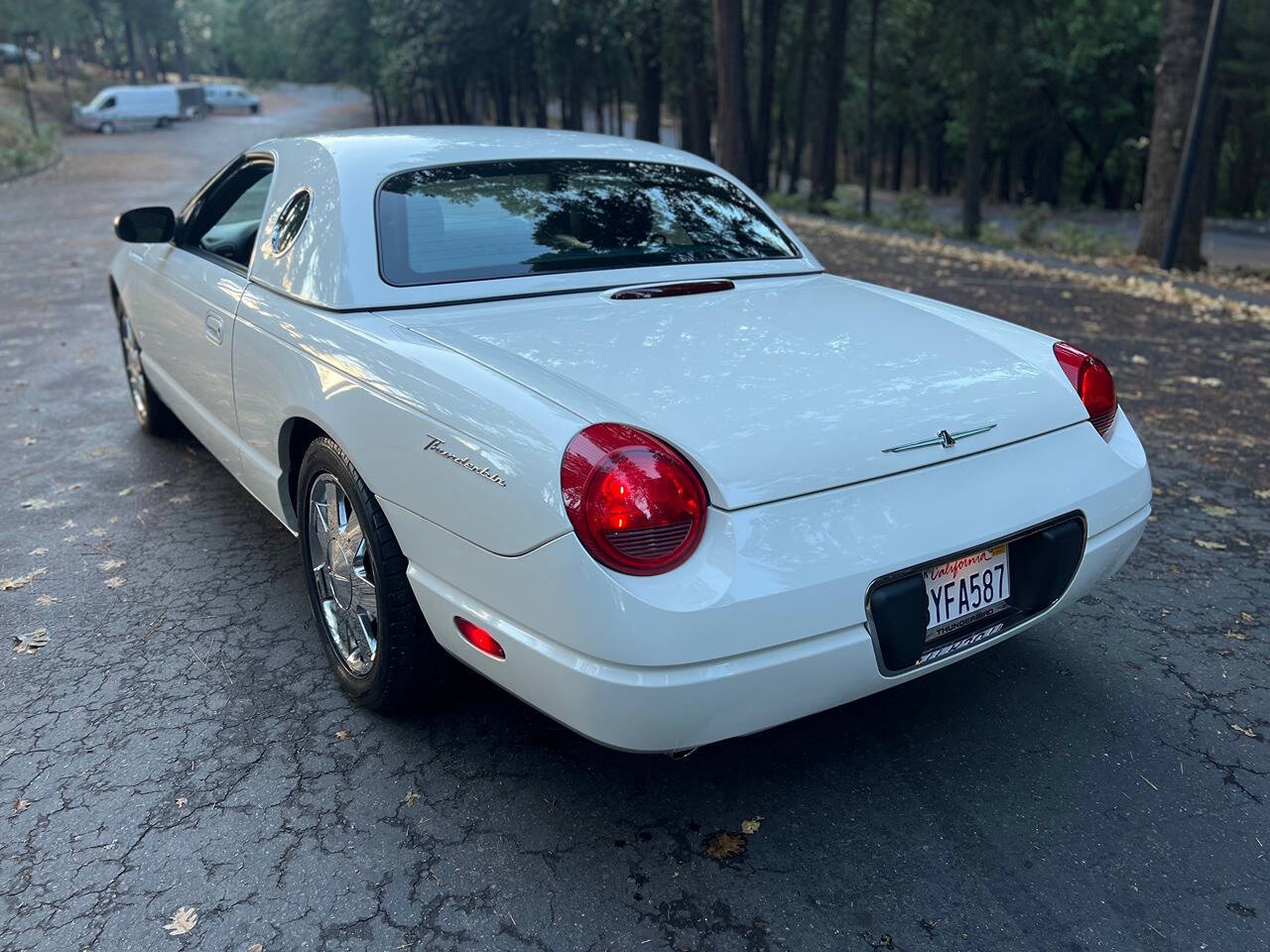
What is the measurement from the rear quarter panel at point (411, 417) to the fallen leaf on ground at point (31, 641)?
0.93 metres

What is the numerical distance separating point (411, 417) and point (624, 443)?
2.10ft

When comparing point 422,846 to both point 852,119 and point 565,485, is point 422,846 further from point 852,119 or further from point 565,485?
point 852,119

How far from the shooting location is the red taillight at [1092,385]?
9.52 ft

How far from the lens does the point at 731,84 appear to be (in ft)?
57.9

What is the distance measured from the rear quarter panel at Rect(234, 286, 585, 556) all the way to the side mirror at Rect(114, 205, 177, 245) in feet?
4.00

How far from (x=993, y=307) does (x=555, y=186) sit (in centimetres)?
745

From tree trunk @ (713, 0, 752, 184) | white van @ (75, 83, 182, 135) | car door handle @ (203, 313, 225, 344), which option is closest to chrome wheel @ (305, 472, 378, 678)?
car door handle @ (203, 313, 225, 344)

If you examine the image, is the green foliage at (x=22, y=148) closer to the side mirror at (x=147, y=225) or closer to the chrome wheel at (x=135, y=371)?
the chrome wheel at (x=135, y=371)

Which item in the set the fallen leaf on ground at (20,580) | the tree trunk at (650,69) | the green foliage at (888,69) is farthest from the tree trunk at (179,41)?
the fallen leaf on ground at (20,580)

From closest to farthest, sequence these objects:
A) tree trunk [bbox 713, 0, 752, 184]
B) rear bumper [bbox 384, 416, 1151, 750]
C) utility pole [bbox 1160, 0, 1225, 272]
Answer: rear bumper [bbox 384, 416, 1151, 750] < utility pole [bbox 1160, 0, 1225, 272] < tree trunk [bbox 713, 0, 752, 184]

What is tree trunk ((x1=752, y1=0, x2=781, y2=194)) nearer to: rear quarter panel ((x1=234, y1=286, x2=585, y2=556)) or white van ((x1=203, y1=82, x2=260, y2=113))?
rear quarter panel ((x1=234, y1=286, x2=585, y2=556))

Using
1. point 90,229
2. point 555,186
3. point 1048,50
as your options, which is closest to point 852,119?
point 1048,50

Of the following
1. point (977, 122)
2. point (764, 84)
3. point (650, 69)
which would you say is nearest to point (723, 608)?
point (977, 122)

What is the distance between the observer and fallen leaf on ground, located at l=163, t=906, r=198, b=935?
2.24m
